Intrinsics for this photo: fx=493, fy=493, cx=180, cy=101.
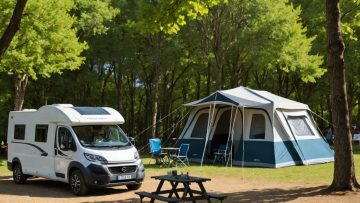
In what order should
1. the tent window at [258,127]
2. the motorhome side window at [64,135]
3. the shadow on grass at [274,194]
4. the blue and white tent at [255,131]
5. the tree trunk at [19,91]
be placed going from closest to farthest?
the shadow on grass at [274,194], the motorhome side window at [64,135], the blue and white tent at [255,131], the tent window at [258,127], the tree trunk at [19,91]

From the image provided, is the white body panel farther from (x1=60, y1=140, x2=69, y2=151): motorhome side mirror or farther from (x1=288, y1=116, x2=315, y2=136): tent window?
(x1=288, y1=116, x2=315, y2=136): tent window

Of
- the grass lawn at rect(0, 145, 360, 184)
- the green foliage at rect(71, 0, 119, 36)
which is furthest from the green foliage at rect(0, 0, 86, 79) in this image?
the green foliage at rect(71, 0, 119, 36)

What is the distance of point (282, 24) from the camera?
24.4m

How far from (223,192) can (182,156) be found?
18.9 ft

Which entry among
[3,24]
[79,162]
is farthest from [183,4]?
[3,24]

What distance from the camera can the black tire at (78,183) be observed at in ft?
37.6

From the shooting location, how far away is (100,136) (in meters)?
12.3

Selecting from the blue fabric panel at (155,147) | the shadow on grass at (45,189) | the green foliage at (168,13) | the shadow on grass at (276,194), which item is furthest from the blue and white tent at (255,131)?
the green foliage at (168,13)

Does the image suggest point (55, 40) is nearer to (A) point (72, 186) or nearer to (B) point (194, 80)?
(A) point (72, 186)

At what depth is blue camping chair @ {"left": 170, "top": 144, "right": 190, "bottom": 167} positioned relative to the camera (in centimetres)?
1714

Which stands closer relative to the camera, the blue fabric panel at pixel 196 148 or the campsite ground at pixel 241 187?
the campsite ground at pixel 241 187

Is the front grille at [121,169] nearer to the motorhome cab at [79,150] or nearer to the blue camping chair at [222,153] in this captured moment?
the motorhome cab at [79,150]

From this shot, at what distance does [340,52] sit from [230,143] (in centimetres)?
759

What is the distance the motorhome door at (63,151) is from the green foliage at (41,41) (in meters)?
6.55
